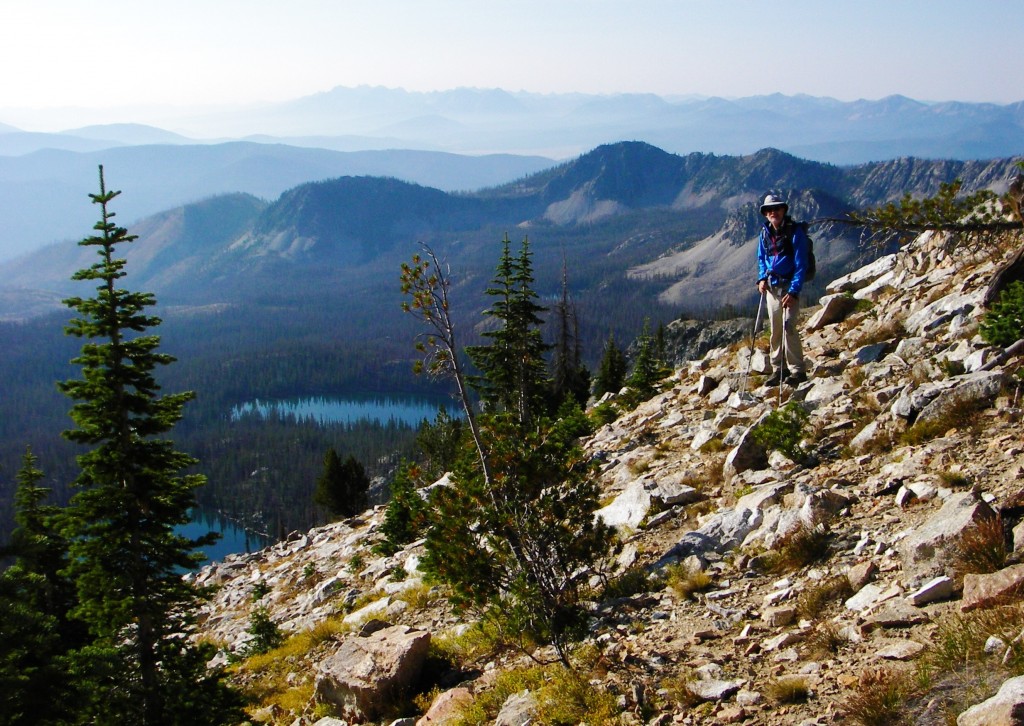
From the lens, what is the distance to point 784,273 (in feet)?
43.9

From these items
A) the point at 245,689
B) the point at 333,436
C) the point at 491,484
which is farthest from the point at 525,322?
the point at 333,436

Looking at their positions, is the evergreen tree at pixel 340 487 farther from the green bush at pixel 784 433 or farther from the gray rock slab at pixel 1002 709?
the gray rock slab at pixel 1002 709

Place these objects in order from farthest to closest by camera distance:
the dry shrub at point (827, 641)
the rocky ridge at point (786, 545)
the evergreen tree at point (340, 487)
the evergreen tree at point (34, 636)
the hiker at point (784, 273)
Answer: the evergreen tree at point (340, 487) → the hiker at point (784, 273) → the evergreen tree at point (34, 636) → the dry shrub at point (827, 641) → the rocky ridge at point (786, 545)

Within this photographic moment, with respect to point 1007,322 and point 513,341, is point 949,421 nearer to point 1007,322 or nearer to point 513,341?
point 1007,322

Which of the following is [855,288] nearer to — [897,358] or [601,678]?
[897,358]

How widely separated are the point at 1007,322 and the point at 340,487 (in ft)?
147

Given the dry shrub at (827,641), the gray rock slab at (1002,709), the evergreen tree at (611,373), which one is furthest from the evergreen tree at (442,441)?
the gray rock slab at (1002,709)

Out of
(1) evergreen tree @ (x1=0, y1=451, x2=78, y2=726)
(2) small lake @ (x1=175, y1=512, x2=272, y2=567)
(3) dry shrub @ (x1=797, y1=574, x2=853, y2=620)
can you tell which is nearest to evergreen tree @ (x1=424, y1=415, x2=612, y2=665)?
(3) dry shrub @ (x1=797, y1=574, x2=853, y2=620)

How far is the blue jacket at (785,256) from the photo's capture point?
1288 centimetres

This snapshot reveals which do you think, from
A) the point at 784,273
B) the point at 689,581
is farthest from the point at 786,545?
the point at 784,273

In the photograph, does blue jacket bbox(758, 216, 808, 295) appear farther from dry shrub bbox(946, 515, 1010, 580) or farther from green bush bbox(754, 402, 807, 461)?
dry shrub bbox(946, 515, 1010, 580)

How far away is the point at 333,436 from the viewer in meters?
158

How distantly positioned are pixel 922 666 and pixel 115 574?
39.6ft

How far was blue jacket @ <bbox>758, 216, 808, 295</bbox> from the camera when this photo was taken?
12875 mm
